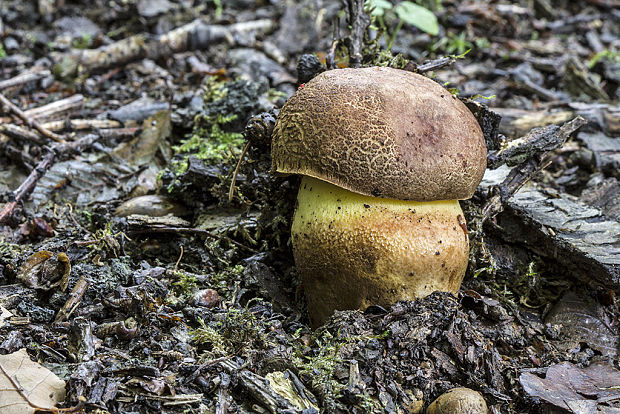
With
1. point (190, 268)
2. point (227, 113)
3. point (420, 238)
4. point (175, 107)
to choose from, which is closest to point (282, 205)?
point (190, 268)

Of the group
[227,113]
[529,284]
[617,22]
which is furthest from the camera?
[617,22]

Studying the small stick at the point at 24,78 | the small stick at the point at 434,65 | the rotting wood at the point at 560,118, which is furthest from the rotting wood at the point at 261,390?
the small stick at the point at 24,78

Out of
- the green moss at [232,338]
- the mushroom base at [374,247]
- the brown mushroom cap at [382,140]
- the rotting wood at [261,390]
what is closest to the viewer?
the rotting wood at [261,390]

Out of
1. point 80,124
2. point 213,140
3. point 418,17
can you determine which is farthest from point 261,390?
point 418,17

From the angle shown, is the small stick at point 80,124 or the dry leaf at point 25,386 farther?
the small stick at point 80,124

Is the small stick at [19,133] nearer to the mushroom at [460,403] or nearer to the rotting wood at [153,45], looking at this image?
the rotting wood at [153,45]

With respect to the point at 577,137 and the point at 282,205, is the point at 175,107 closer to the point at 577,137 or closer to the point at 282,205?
the point at 282,205
